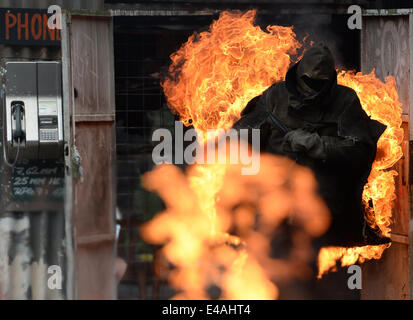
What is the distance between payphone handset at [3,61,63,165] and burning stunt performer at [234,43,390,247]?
223cm

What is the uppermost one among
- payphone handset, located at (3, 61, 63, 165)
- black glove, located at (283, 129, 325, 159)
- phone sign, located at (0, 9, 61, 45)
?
phone sign, located at (0, 9, 61, 45)

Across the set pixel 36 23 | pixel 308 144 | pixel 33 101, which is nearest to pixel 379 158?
pixel 308 144

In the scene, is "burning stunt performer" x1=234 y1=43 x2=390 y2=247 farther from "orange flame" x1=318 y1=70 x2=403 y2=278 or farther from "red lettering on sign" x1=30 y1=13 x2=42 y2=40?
"red lettering on sign" x1=30 y1=13 x2=42 y2=40

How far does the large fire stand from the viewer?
6391 millimetres

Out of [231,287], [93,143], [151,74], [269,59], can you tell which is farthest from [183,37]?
[231,287]

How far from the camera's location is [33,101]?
732 centimetres

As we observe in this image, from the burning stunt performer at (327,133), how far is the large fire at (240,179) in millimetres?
157

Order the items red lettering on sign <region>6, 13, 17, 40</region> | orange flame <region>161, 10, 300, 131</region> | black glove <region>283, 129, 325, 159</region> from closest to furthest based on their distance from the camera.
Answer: black glove <region>283, 129, 325, 159</region> < orange flame <region>161, 10, 300, 131</region> < red lettering on sign <region>6, 13, 17, 40</region>

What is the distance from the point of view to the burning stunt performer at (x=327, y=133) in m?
5.89

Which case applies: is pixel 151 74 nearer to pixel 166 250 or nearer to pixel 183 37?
pixel 183 37

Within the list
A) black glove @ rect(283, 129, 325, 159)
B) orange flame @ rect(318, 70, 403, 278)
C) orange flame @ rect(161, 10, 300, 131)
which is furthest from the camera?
orange flame @ rect(161, 10, 300, 131)

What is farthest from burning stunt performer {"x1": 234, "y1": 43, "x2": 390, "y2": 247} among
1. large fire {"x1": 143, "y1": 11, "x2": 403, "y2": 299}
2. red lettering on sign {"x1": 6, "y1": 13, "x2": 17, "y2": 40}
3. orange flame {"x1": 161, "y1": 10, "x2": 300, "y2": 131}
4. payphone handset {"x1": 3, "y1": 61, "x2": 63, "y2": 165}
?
red lettering on sign {"x1": 6, "y1": 13, "x2": 17, "y2": 40}

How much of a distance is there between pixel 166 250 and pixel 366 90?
282cm

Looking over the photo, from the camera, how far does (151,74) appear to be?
26.6ft
